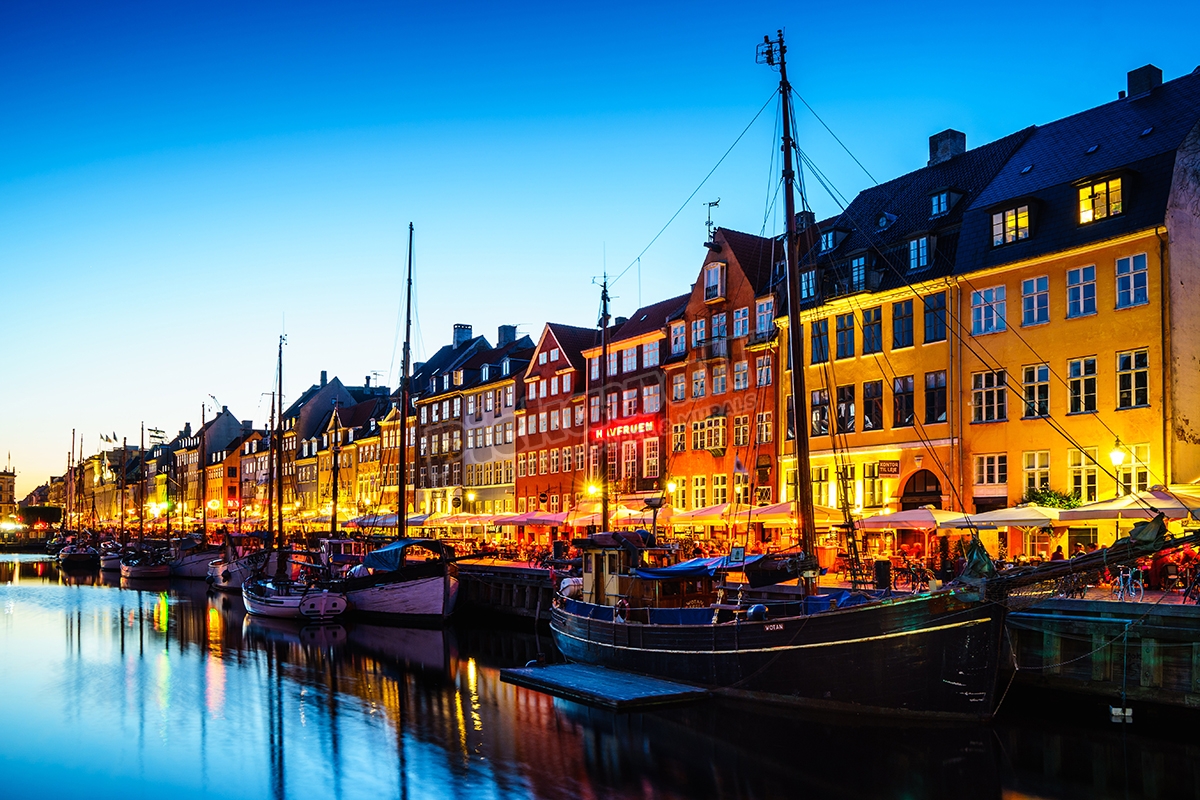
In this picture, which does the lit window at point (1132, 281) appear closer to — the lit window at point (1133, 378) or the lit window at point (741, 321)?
the lit window at point (1133, 378)

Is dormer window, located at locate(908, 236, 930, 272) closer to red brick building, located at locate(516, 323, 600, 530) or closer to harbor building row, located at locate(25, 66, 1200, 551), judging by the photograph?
harbor building row, located at locate(25, 66, 1200, 551)

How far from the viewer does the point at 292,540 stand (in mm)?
84125

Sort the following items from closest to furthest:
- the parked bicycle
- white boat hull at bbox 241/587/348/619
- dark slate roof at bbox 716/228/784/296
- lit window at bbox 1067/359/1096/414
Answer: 1. the parked bicycle
2. lit window at bbox 1067/359/1096/414
3. white boat hull at bbox 241/587/348/619
4. dark slate roof at bbox 716/228/784/296

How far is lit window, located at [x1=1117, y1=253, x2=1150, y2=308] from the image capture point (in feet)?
106

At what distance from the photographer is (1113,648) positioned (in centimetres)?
2312

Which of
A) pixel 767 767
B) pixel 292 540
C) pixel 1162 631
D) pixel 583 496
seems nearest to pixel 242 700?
pixel 767 767

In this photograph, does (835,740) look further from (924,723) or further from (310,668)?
(310,668)

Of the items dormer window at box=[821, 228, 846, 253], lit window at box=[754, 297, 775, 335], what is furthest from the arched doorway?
dormer window at box=[821, 228, 846, 253]

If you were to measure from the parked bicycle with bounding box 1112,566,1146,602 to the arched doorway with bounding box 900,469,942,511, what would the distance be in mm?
11858

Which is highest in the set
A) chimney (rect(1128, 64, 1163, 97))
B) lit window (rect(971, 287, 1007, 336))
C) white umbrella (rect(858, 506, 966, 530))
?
chimney (rect(1128, 64, 1163, 97))

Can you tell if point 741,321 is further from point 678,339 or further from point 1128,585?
point 1128,585

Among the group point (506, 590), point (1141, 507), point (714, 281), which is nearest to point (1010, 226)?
point (1141, 507)

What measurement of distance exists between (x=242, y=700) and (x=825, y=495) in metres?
25.0

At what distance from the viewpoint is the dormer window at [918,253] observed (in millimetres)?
39938
